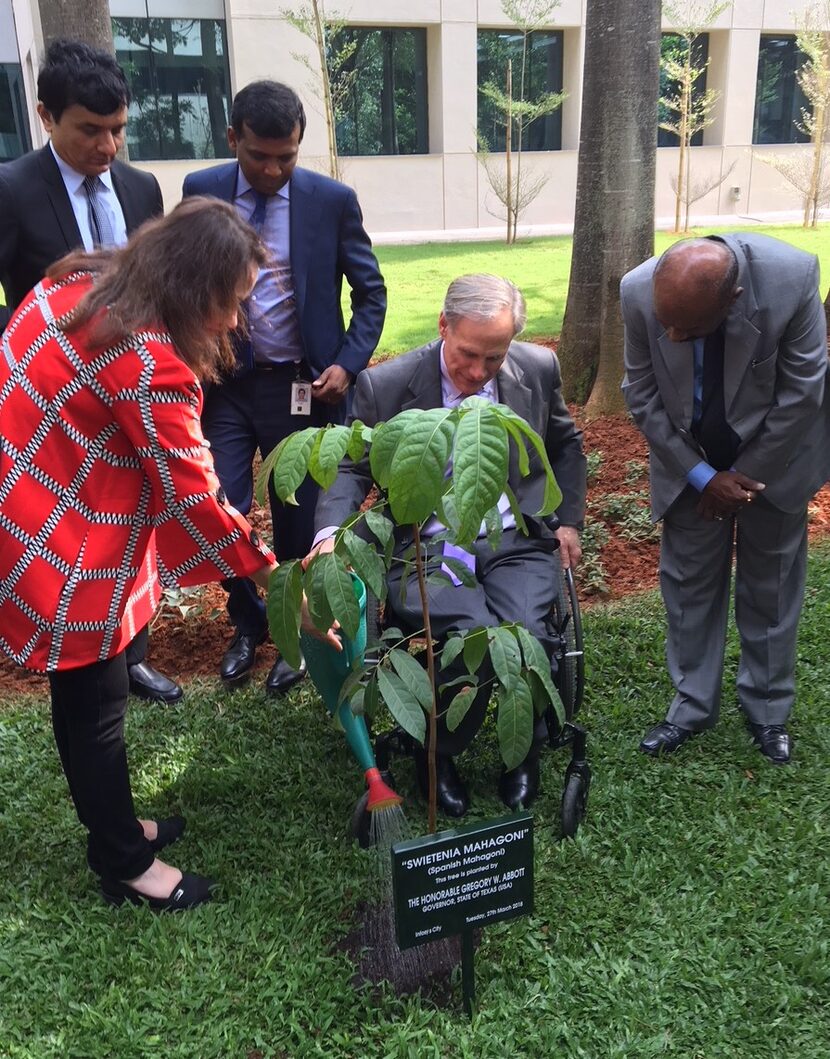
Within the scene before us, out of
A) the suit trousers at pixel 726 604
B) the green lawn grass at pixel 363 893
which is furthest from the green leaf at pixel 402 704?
the suit trousers at pixel 726 604

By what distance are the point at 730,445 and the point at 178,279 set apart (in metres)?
1.86

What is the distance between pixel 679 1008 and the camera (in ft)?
7.70

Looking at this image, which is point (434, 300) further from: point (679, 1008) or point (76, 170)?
point (679, 1008)

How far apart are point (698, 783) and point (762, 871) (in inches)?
18.0

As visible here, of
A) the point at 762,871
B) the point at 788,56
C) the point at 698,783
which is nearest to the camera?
the point at 762,871

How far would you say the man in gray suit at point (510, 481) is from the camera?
290 cm

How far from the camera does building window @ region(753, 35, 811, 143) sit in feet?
77.4

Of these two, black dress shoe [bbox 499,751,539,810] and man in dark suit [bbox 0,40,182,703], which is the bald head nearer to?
black dress shoe [bbox 499,751,539,810]

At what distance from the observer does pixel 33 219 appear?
3213mm

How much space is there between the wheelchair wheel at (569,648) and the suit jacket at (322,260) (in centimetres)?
128

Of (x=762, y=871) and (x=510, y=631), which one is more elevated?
(x=510, y=631)

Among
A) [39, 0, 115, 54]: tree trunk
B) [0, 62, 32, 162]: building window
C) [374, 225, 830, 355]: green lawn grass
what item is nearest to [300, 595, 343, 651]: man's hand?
[39, 0, 115, 54]: tree trunk

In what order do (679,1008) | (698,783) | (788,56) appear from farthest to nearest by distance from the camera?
(788,56) < (698,783) < (679,1008)

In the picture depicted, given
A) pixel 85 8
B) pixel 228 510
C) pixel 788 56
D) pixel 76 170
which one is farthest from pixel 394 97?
pixel 228 510
